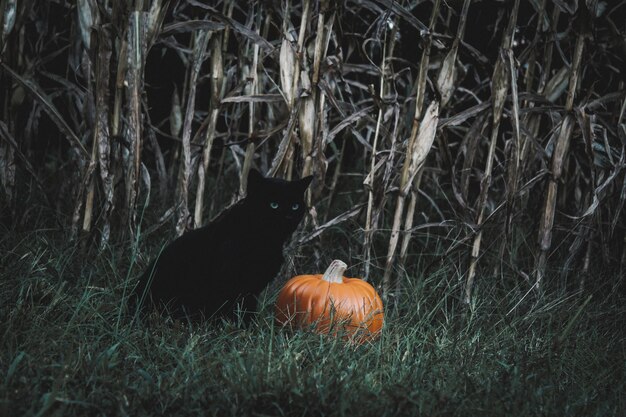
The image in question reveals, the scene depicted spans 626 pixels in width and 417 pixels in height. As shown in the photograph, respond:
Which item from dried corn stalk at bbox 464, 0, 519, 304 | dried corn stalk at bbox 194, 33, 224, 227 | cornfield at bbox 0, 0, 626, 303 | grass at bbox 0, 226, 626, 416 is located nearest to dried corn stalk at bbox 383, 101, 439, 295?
cornfield at bbox 0, 0, 626, 303

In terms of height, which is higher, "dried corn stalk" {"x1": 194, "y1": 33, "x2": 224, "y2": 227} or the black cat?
"dried corn stalk" {"x1": 194, "y1": 33, "x2": 224, "y2": 227}

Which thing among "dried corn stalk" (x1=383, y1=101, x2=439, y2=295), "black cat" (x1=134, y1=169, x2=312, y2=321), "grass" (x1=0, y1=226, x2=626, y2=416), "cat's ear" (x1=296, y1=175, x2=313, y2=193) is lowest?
"grass" (x1=0, y1=226, x2=626, y2=416)

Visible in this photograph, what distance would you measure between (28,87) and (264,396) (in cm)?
→ 165

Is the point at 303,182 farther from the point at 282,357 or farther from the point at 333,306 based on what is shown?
the point at 282,357

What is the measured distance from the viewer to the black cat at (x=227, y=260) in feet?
8.14

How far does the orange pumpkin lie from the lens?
95.7 inches

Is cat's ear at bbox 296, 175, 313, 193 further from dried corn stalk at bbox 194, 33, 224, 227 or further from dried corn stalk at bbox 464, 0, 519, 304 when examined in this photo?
dried corn stalk at bbox 464, 0, 519, 304

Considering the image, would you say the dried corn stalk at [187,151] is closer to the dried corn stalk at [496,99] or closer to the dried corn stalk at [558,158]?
the dried corn stalk at [496,99]

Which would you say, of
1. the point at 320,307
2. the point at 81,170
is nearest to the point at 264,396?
the point at 320,307

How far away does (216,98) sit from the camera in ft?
9.50

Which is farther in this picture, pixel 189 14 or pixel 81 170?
pixel 189 14

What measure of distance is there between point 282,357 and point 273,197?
0.67m

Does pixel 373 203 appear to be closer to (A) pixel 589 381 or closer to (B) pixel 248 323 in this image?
(B) pixel 248 323

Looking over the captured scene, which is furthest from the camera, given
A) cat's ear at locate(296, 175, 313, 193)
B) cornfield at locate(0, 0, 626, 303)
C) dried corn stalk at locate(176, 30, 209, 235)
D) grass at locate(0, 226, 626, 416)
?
dried corn stalk at locate(176, 30, 209, 235)
